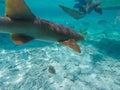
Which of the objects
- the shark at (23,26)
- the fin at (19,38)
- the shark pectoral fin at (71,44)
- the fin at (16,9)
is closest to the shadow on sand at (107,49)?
the shark pectoral fin at (71,44)

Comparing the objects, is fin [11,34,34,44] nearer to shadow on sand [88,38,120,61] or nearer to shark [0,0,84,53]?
shark [0,0,84,53]

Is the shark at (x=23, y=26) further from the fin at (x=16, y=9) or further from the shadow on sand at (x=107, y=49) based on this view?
the shadow on sand at (x=107, y=49)

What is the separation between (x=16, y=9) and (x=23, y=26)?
0.27 meters

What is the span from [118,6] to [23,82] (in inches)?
1128

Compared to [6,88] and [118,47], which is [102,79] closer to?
[6,88]

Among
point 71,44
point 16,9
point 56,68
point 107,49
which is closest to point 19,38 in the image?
point 16,9

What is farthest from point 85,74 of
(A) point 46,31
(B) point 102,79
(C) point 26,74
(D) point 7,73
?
(A) point 46,31

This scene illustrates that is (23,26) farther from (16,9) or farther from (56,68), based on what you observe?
(56,68)

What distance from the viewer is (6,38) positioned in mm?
13758

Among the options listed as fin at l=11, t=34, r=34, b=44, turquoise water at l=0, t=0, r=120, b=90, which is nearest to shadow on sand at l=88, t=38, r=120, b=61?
turquoise water at l=0, t=0, r=120, b=90

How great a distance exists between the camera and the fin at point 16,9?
2907mm

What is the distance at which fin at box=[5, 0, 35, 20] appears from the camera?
2907 millimetres

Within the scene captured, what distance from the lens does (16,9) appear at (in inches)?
117

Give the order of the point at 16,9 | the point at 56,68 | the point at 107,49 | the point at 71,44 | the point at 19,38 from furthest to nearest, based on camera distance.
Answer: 1. the point at 107,49
2. the point at 56,68
3. the point at 71,44
4. the point at 19,38
5. the point at 16,9
